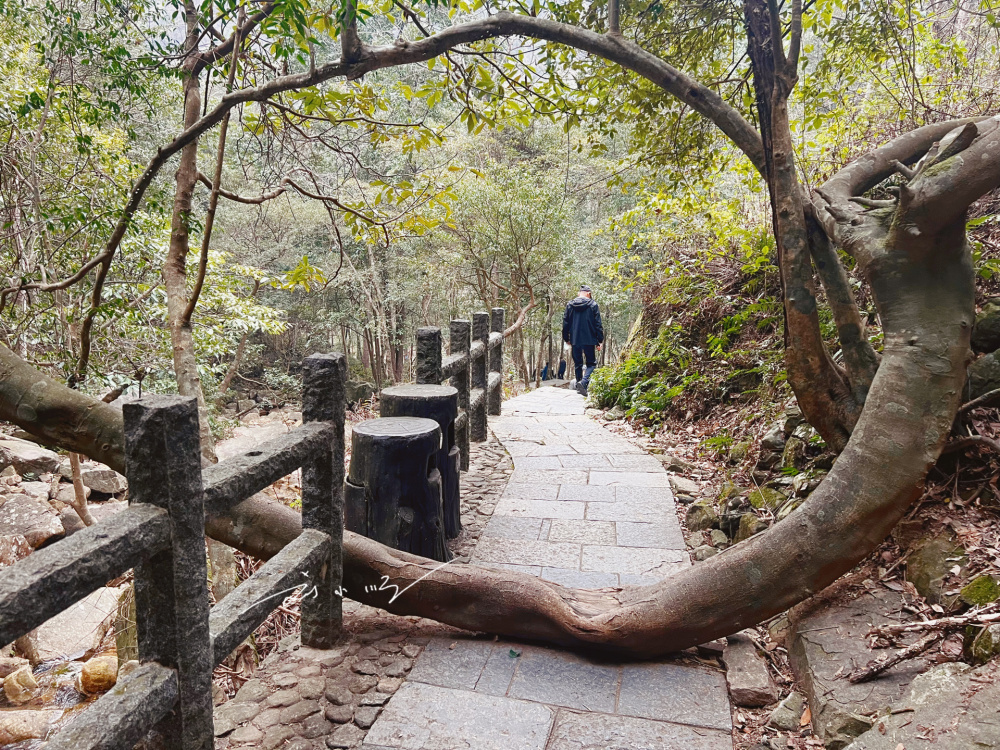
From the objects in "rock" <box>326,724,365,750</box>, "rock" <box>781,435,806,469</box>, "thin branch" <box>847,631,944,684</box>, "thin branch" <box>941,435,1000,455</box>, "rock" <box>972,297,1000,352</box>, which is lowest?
"rock" <box>326,724,365,750</box>

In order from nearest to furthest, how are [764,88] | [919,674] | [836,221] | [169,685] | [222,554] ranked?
[169,685] → [919,674] → [836,221] → [764,88] → [222,554]

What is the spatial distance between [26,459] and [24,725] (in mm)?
5717

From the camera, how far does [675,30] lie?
398 centimetres

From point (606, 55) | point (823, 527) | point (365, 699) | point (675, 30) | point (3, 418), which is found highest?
point (675, 30)

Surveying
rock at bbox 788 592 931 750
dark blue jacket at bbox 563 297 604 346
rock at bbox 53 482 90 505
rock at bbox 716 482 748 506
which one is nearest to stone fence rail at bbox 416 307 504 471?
rock at bbox 716 482 748 506

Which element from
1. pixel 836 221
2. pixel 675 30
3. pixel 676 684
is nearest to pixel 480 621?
pixel 676 684

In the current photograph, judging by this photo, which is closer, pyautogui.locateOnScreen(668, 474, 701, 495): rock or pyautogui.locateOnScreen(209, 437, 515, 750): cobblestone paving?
pyautogui.locateOnScreen(209, 437, 515, 750): cobblestone paving

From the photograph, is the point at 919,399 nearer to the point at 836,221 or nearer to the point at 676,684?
the point at 836,221

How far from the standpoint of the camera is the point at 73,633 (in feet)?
18.6

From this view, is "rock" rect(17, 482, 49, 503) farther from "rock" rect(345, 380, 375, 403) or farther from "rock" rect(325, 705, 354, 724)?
"rock" rect(345, 380, 375, 403)

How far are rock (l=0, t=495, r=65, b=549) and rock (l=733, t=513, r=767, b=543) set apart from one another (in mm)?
6924

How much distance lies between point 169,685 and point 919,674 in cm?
228

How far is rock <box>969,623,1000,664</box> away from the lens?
5.84 ft

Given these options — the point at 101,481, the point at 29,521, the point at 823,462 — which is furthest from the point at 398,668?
the point at 101,481
